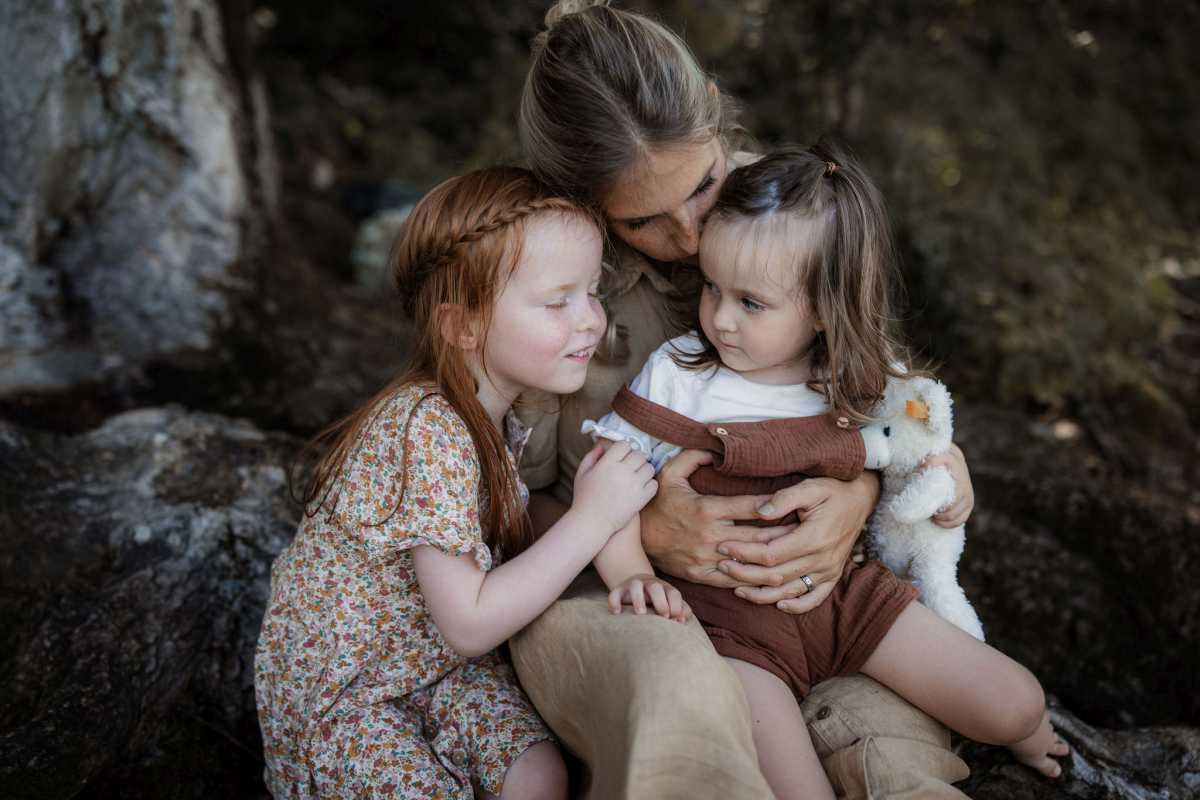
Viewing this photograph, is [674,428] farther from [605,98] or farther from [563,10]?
[563,10]

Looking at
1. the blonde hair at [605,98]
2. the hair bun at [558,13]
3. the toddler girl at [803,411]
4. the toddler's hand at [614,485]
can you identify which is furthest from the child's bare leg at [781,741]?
the hair bun at [558,13]

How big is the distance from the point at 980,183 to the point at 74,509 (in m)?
4.22

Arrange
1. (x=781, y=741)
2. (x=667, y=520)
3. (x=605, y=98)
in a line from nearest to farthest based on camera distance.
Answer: (x=781, y=741) < (x=605, y=98) < (x=667, y=520)

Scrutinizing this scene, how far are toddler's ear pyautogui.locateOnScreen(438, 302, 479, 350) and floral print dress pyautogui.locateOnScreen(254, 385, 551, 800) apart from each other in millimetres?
123

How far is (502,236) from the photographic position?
6.18 ft

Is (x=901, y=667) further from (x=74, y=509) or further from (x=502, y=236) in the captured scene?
(x=74, y=509)

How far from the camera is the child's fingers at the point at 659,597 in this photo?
179 centimetres

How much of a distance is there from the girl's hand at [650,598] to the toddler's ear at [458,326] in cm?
57

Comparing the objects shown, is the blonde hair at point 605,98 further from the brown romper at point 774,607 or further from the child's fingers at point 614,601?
the child's fingers at point 614,601

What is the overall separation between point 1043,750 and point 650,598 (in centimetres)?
92

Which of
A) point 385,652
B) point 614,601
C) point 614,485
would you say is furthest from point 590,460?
point 385,652

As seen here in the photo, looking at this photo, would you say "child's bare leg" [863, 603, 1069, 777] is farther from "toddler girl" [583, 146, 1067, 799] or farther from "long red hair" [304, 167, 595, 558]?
"long red hair" [304, 167, 595, 558]

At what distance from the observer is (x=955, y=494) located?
6.71 feet

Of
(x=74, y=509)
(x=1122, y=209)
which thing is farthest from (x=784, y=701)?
(x=1122, y=209)
